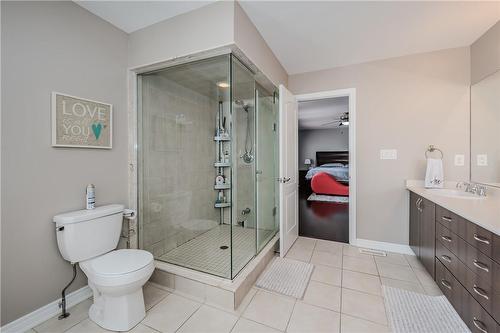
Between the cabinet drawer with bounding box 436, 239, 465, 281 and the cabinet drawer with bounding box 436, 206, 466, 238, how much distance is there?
186 millimetres

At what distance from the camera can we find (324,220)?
12.3 ft

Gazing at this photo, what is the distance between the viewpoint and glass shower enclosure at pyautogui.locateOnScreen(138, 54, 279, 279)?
7.06ft

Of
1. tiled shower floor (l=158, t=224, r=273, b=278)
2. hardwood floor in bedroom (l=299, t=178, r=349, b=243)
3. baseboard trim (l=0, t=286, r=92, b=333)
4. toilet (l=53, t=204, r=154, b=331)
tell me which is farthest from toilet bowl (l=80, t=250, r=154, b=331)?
hardwood floor in bedroom (l=299, t=178, r=349, b=243)

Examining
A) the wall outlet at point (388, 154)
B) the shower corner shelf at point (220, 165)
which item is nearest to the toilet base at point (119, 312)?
the shower corner shelf at point (220, 165)

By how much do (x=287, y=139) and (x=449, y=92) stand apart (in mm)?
1850

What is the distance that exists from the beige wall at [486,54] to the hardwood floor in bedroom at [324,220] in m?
2.34

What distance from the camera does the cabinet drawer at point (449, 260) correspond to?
4.71 ft

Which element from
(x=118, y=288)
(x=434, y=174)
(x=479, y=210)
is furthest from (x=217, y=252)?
(x=434, y=174)

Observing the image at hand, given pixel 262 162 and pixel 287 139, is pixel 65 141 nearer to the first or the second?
pixel 262 162

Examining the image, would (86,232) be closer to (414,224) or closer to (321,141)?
(414,224)

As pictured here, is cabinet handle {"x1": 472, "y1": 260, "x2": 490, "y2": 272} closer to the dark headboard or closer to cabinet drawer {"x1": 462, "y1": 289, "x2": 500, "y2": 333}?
cabinet drawer {"x1": 462, "y1": 289, "x2": 500, "y2": 333}

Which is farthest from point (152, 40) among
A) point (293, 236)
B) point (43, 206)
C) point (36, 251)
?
point (293, 236)

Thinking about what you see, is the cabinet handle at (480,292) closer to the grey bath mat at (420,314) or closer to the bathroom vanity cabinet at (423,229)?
the grey bath mat at (420,314)

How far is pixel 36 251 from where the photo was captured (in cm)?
149
